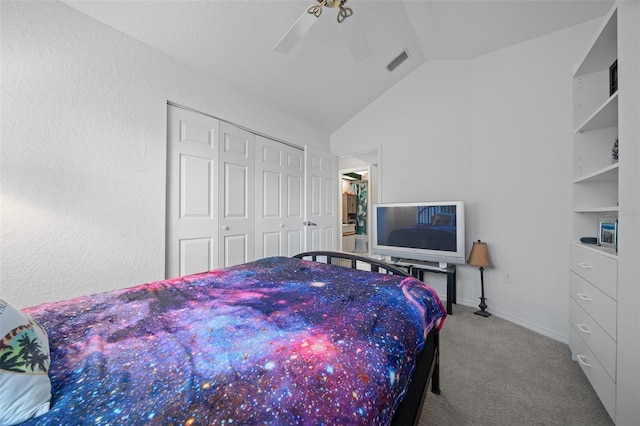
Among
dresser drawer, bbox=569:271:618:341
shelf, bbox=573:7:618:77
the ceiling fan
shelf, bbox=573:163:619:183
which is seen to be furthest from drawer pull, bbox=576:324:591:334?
the ceiling fan

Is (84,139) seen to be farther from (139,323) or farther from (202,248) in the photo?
(139,323)

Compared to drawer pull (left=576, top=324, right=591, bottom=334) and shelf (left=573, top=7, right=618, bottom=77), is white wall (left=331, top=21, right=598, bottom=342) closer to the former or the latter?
shelf (left=573, top=7, right=618, bottom=77)

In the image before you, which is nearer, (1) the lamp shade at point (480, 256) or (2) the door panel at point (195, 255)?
(2) the door panel at point (195, 255)

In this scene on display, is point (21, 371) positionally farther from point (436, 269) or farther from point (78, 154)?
point (436, 269)

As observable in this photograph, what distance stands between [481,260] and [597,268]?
117 centimetres

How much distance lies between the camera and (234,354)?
0.66 meters

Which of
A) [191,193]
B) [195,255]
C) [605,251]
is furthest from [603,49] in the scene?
[195,255]

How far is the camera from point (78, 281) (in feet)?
5.56

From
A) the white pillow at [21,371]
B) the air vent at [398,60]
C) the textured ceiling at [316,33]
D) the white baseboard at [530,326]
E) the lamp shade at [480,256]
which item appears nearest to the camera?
the white pillow at [21,371]

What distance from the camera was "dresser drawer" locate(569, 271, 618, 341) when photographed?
125 cm

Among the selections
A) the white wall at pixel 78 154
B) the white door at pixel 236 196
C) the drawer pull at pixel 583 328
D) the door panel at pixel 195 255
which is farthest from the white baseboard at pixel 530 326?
the white wall at pixel 78 154

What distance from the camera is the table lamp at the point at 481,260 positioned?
8.42ft

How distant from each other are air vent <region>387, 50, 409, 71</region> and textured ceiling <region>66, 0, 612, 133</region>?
0.21 feet

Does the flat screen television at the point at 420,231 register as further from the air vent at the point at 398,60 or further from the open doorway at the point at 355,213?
the open doorway at the point at 355,213
